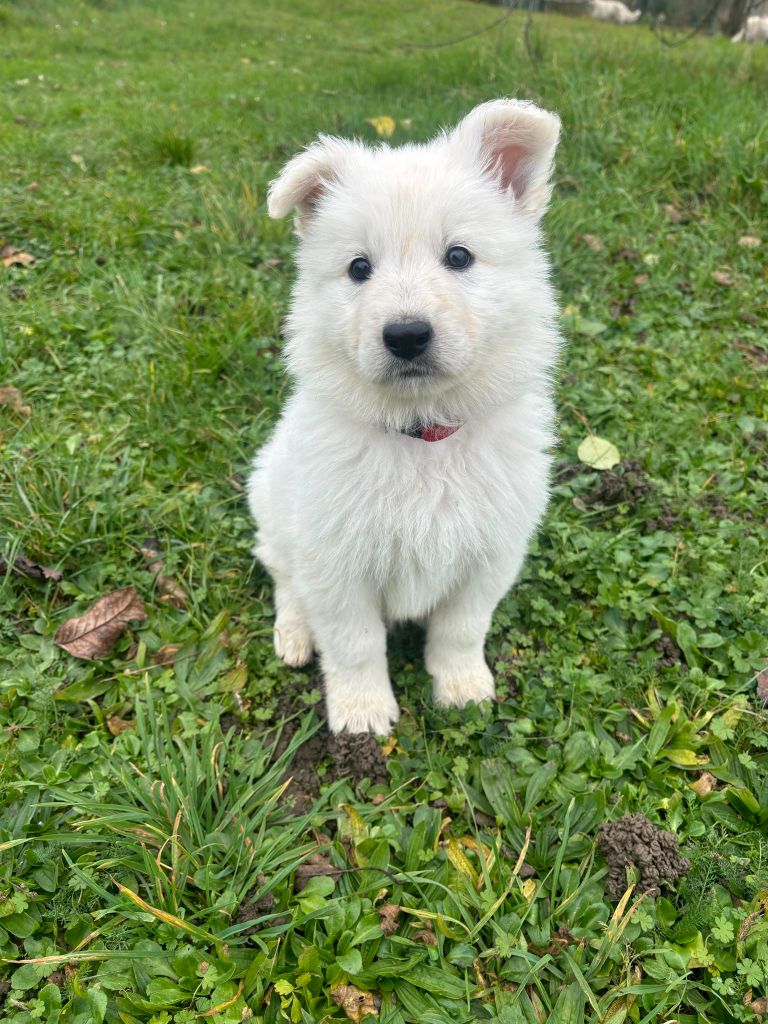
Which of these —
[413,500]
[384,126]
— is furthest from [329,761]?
[384,126]

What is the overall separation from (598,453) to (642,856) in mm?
2094

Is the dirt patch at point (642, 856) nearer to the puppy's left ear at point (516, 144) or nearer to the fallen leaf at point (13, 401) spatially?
the puppy's left ear at point (516, 144)

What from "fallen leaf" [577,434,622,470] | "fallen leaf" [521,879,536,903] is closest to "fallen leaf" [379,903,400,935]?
"fallen leaf" [521,879,536,903]

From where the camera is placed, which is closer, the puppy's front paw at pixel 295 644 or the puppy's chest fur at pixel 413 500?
the puppy's chest fur at pixel 413 500

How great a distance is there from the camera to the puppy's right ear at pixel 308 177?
2.07 metres

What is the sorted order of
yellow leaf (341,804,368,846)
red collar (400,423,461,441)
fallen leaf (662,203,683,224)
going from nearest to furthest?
1. red collar (400,423,461,441)
2. yellow leaf (341,804,368,846)
3. fallen leaf (662,203,683,224)

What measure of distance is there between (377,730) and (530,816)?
622mm

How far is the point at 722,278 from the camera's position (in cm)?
477

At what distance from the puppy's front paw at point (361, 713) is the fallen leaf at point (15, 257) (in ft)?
13.6

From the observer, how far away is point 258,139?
6.96m

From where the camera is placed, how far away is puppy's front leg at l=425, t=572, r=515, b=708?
8.03 feet

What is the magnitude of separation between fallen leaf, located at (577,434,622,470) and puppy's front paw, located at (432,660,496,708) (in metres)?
1.45

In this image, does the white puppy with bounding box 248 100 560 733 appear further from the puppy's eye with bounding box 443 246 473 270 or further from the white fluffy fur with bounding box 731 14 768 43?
the white fluffy fur with bounding box 731 14 768 43

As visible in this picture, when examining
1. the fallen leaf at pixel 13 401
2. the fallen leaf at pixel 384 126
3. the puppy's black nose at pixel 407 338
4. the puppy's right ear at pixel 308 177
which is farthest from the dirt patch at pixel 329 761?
the fallen leaf at pixel 384 126
